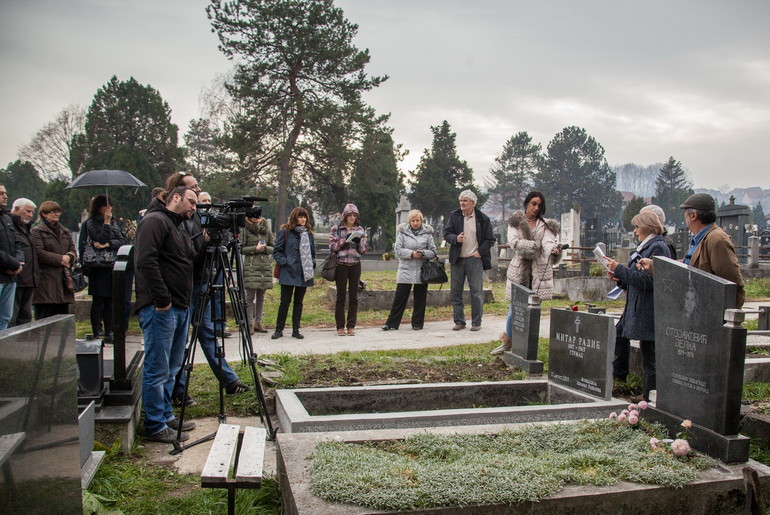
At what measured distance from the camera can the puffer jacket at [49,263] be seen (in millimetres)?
6891

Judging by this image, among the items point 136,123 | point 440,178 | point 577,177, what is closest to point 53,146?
point 136,123

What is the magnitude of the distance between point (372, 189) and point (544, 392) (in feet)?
77.4

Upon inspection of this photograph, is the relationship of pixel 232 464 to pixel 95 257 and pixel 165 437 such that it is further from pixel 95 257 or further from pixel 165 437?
pixel 95 257

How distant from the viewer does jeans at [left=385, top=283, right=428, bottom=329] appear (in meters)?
9.00

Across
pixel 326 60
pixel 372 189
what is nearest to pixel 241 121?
pixel 326 60

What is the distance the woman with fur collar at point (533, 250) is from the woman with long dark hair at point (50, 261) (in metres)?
4.83

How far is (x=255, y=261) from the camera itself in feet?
28.1

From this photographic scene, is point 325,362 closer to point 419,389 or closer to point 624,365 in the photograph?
point 419,389

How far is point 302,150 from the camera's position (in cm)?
2648

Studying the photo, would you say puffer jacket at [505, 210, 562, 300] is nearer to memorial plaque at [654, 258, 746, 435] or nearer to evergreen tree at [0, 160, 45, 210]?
memorial plaque at [654, 258, 746, 435]

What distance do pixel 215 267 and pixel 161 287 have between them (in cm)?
92

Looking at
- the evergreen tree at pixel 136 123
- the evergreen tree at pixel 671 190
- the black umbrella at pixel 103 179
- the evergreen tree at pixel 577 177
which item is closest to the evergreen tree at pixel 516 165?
the evergreen tree at pixel 577 177

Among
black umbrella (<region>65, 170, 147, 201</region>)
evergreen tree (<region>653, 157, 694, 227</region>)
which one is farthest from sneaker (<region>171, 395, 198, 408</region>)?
evergreen tree (<region>653, 157, 694, 227</region>)

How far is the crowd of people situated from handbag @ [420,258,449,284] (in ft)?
0.31
